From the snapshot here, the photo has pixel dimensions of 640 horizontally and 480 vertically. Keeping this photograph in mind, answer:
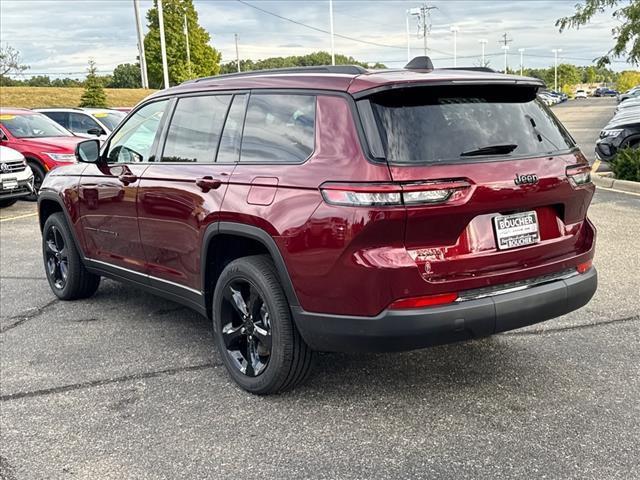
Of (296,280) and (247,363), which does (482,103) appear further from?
(247,363)

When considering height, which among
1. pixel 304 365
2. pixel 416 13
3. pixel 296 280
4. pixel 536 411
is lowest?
pixel 536 411

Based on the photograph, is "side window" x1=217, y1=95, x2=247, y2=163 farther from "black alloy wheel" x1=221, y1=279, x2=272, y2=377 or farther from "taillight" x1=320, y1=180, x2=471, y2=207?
"taillight" x1=320, y1=180, x2=471, y2=207

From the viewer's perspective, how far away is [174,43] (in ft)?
213

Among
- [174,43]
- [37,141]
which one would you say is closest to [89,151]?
[37,141]

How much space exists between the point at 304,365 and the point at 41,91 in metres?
41.0

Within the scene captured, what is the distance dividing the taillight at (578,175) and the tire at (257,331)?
1.69m

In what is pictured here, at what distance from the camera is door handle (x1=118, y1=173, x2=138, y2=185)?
4.80 meters

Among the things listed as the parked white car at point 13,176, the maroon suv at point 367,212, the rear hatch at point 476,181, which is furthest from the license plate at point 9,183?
the rear hatch at point 476,181

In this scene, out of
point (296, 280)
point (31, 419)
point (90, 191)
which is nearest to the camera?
point (296, 280)

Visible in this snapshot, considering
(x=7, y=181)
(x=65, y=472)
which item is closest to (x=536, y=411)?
(x=65, y=472)

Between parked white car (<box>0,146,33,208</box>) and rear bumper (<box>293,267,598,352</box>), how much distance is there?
9.85 meters

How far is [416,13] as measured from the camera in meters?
63.9

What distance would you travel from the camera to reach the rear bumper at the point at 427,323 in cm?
323

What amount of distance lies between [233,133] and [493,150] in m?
1.54
